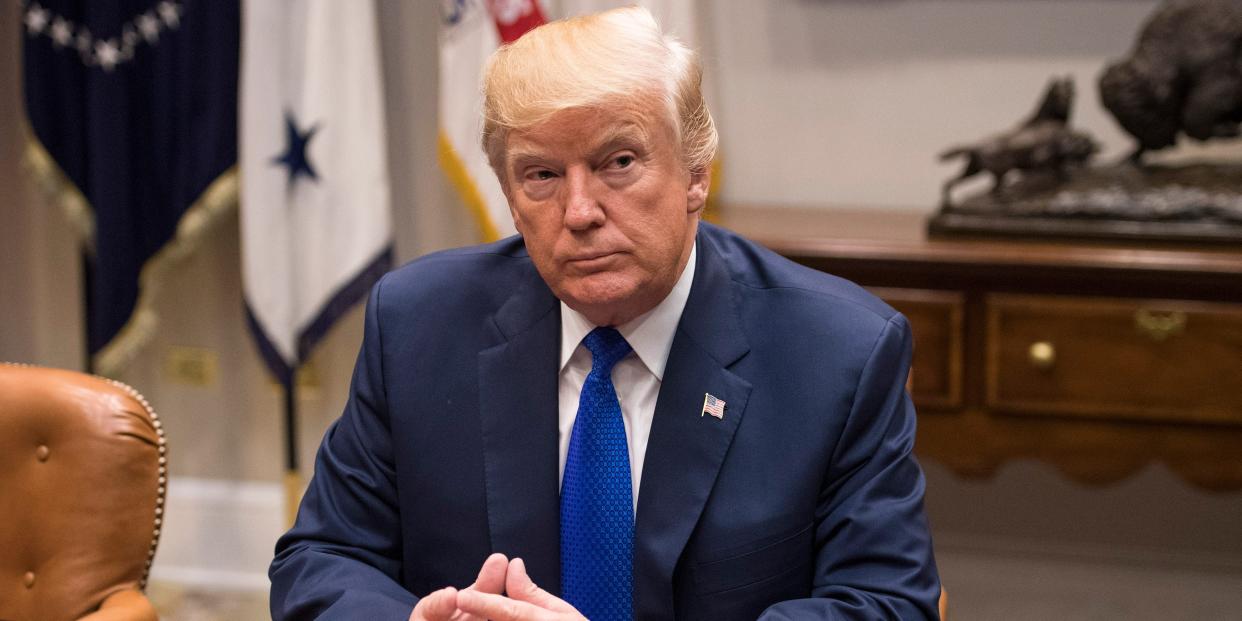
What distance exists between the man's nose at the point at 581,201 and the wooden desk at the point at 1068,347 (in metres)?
1.65

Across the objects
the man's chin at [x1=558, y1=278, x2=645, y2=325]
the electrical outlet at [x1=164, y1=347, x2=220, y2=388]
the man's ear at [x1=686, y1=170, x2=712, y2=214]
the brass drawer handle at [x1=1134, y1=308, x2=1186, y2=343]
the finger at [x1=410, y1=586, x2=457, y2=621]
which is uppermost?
the man's ear at [x1=686, y1=170, x2=712, y2=214]

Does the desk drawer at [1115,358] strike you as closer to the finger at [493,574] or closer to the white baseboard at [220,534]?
the finger at [493,574]

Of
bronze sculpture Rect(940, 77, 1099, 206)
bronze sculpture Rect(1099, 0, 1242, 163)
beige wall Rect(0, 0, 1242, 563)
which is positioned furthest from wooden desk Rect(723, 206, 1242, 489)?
beige wall Rect(0, 0, 1242, 563)

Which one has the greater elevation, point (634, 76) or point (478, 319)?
point (634, 76)

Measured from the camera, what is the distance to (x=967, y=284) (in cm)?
310

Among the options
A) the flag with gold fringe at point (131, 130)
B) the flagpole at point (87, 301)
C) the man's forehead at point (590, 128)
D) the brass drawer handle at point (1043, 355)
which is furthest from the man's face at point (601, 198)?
the flagpole at point (87, 301)

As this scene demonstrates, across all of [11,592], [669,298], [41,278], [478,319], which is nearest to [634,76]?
[669,298]

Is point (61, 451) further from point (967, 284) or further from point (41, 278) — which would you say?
point (41, 278)

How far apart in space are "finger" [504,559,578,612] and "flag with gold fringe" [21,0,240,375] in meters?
2.45

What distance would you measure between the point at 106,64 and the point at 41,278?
0.90 meters

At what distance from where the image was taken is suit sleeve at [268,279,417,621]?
5.65 ft

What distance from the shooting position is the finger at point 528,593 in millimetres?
1558

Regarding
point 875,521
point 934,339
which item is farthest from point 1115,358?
point 875,521

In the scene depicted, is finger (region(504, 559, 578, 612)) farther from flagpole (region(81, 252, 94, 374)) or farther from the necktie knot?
flagpole (region(81, 252, 94, 374))
